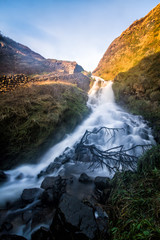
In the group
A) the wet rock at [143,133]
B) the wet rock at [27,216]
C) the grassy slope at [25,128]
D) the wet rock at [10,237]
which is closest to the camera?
the wet rock at [10,237]

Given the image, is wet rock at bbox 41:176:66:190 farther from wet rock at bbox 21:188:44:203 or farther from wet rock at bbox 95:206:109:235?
wet rock at bbox 95:206:109:235

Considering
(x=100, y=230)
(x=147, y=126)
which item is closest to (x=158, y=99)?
(x=147, y=126)

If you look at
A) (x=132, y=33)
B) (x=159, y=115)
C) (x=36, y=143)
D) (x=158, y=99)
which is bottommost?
(x=36, y=143)

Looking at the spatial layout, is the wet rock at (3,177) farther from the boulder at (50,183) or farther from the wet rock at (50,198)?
the wet rock at (50,198)

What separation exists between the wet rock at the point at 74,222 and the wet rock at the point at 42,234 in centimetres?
10

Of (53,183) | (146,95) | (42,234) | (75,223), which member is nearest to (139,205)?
(75,223)

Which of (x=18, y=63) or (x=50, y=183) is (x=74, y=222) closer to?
(x=50, y=183)

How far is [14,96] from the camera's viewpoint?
16.1 ft

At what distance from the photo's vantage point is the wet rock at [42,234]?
1671mm

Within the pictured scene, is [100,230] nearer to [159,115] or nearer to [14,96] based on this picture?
[14,96]

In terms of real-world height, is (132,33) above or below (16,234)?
above

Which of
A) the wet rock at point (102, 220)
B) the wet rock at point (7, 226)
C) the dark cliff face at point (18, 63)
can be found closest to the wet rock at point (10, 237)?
the wet rock at point (7, 226)

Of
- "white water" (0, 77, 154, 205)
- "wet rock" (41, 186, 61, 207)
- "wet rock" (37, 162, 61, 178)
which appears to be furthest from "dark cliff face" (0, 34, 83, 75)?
"wet rock" (41, 186, 61, 207)

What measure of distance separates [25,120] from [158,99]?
8914 millimetres
